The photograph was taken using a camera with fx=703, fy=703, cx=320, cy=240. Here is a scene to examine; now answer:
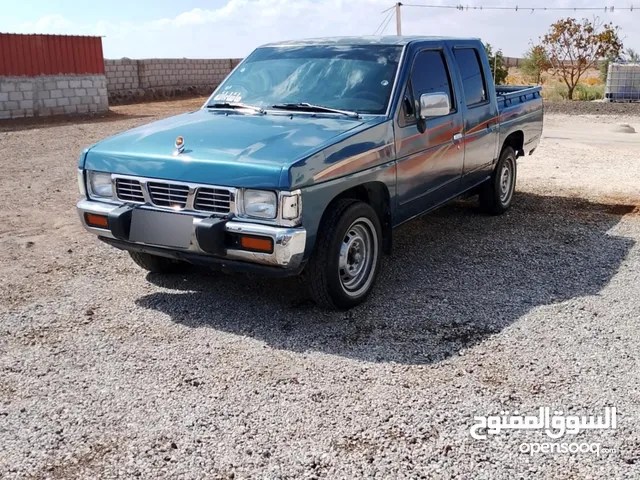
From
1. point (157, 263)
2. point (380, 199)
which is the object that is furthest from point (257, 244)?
point (157, 263)

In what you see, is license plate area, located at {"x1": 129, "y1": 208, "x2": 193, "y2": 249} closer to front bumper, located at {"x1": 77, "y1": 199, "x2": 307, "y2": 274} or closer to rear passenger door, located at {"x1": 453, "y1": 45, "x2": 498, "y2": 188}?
front bumper, located at {"x1": 77, "y1": 199, "x2": 307, "y2": 274}

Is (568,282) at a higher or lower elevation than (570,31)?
lower

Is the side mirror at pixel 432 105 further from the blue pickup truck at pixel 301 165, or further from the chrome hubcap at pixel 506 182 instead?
the chrome hubcap at pixel 506 182

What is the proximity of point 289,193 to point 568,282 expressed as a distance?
2589 millimetres

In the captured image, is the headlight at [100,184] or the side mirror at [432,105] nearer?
the headlight at [100,184]

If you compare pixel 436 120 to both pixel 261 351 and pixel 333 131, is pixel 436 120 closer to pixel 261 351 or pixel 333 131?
pixel 333 131

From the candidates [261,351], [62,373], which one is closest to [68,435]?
[62,373]

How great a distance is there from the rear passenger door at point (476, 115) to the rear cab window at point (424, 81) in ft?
1.02

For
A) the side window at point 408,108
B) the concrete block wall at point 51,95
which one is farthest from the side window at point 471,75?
the concrete block wall at point 51,95

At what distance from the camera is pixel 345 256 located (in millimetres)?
4762

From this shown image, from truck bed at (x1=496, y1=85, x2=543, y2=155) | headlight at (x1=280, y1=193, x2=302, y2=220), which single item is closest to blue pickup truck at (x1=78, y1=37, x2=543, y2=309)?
headlight at (x1=280, y1=193, x2=302, y2=220)

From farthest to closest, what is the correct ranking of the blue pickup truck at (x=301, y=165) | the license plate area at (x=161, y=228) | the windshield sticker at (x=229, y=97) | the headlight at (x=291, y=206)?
the windshield sticker at (x=229, y=97) < the license plate area at (x=161, y=228) < the blue pickup truck at (x=301, y=165) < the headlight at (x=291, y=206)

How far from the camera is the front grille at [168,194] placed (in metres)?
4.46

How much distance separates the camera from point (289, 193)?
164 inches
